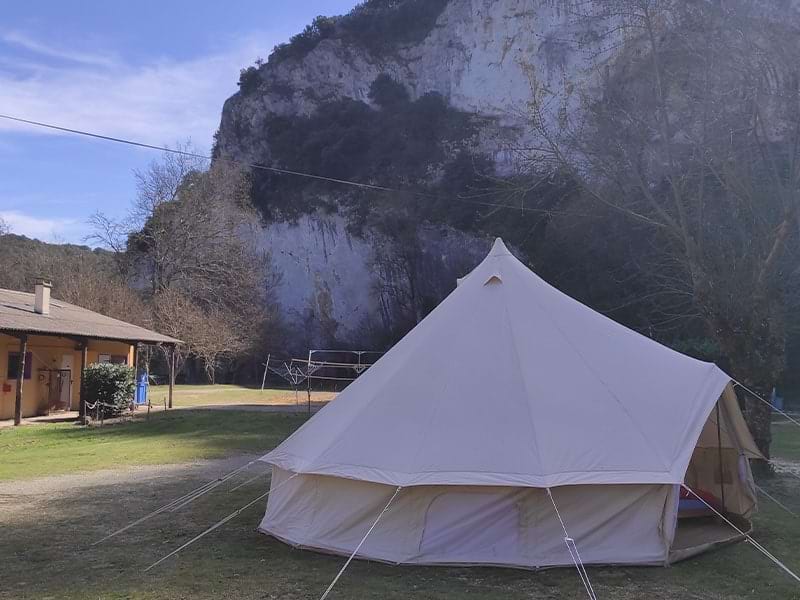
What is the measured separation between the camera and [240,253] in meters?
43.1

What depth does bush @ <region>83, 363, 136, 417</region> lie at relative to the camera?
66.6 ft

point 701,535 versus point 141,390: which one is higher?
point 141,390

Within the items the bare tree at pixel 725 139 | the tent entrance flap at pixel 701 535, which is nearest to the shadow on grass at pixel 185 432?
the bare tree at pixel 725 139

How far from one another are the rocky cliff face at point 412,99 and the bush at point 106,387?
2432 centimetres

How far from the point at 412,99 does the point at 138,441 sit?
38.8 metres

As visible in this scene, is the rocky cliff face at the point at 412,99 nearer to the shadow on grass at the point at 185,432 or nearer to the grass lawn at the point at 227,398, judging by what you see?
the grass lawn at the point at 227,398

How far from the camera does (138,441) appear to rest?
52.4 feet

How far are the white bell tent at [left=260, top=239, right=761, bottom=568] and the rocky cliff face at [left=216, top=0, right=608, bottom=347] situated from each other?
34.1 metres

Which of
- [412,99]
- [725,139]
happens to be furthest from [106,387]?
[412,99]

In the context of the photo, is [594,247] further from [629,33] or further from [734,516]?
[734,516]

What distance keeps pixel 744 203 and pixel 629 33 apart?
380 cm

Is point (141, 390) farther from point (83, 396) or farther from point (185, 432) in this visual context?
point (185, 432)

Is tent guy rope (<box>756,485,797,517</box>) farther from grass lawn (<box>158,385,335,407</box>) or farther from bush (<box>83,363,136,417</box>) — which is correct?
grass lawn (<box>158,385,335,407</box>)

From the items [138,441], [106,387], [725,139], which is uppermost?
[725,139]
